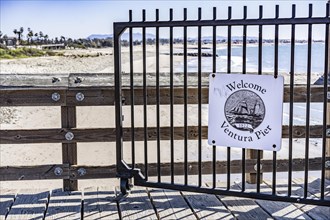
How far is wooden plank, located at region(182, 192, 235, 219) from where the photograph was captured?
336cm

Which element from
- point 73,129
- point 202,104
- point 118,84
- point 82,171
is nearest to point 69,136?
point 73,129

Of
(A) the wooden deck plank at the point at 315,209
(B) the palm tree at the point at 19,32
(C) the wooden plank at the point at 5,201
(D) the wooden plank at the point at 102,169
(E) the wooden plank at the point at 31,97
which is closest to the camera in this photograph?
(A) the wooden deck plank at the point at 315,209

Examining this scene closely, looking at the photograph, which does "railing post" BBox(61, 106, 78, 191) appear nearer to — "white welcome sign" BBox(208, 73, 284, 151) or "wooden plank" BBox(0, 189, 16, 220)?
"wooden plank" BBox(0, 189, 16, 220)

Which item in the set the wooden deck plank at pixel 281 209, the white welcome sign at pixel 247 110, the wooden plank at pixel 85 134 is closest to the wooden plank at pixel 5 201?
the wooden plank at pixel 85 134

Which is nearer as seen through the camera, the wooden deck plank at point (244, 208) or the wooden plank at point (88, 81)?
the wooden deck plank at point (244, 208)

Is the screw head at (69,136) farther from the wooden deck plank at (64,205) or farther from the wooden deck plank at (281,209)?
the wooden deck plank at (281,209)

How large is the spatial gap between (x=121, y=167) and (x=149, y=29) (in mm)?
1019

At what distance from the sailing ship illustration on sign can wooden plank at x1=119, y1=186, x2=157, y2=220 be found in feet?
2.78

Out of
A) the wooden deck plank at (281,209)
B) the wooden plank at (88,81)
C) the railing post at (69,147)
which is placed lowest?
the wooden deck plank at (281,209)

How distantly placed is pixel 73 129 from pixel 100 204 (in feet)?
2.06

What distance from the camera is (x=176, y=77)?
406 cm

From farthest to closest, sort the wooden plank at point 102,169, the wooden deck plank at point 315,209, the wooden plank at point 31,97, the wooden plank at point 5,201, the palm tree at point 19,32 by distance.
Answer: the palm tree at point 19,32, the wooden plank at point 102,169, the wooden plank at point 31,97, the wooden plank at point 5,201, the wooden deck plank at point 315,209

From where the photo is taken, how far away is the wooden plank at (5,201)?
342cm

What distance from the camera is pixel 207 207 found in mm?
3535
